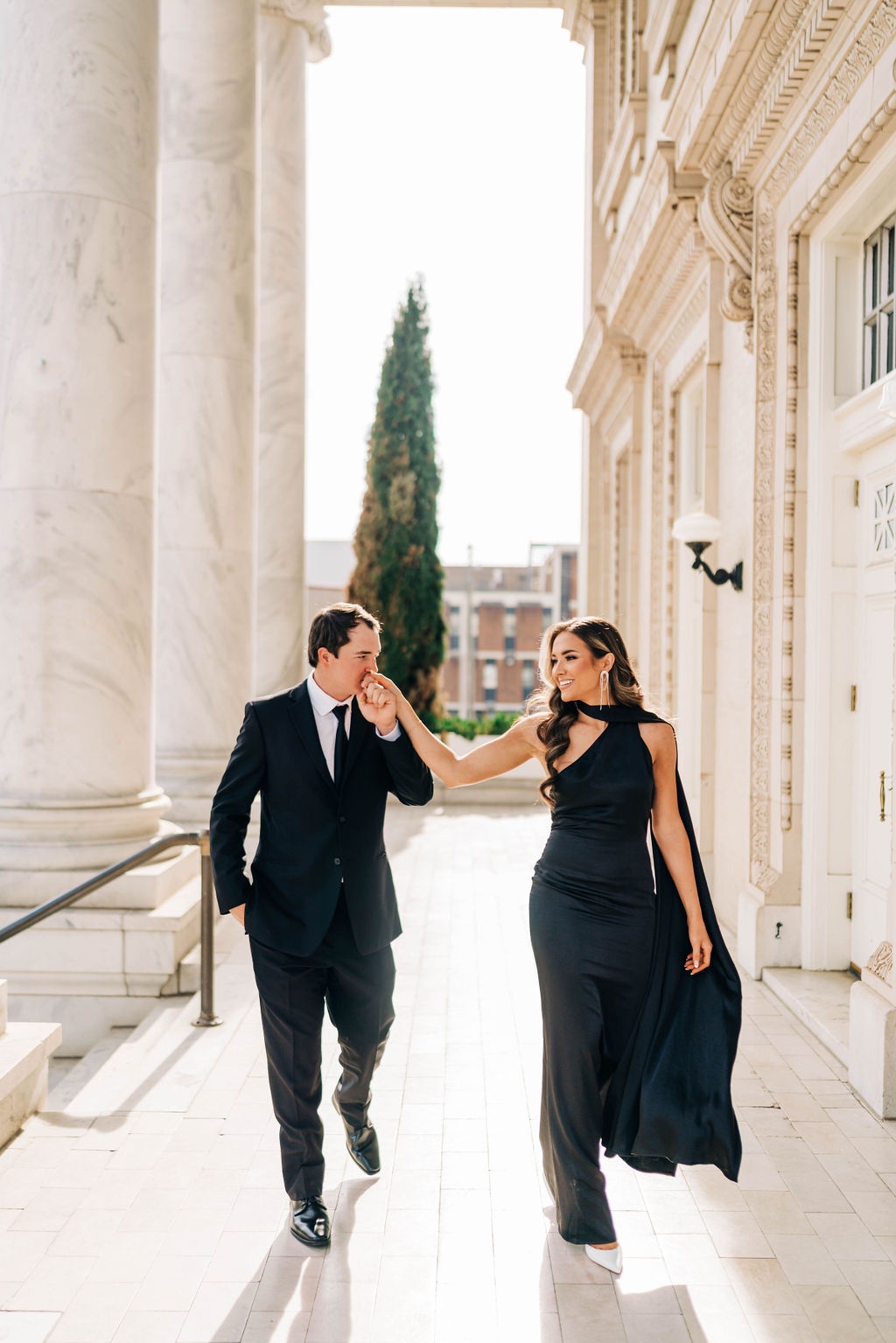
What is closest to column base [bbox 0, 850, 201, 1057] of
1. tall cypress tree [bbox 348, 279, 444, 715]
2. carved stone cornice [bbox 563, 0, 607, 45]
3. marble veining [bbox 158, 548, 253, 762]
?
marble veining [bbox 158, 548, 253, 762]

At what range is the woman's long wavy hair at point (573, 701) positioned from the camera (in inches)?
145

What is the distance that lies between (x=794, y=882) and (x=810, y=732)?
93 cm

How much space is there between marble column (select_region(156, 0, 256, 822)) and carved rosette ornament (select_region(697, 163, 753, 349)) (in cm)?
417

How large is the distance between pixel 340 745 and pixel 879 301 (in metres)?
4.27

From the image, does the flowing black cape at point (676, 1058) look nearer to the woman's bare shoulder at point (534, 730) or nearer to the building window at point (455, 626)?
the woman's bare shoulder at point (534, 730)

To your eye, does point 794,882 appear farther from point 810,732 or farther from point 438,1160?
point 438,1160

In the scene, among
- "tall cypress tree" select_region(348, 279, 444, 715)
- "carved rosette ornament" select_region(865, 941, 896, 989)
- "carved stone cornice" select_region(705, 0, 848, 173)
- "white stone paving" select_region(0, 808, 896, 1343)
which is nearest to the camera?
"white stone paving" select_region(0, 808, 896, 1343)

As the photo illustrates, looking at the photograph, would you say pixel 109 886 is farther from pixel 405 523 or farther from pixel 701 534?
pixel 405 523

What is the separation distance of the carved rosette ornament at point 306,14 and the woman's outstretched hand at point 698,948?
13196mm

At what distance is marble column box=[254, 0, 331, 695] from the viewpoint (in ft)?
45.1

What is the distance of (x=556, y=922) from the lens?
3.63 metres

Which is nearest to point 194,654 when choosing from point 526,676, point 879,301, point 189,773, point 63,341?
point 189,773

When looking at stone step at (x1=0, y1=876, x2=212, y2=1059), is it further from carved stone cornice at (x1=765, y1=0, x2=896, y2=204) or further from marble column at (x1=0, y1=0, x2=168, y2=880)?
carved stone cornice at (x1=765, y1=0, x2=896, y2=204)

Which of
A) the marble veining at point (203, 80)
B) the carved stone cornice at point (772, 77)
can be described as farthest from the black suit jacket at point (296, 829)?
the marble veining at point (203, 80)
